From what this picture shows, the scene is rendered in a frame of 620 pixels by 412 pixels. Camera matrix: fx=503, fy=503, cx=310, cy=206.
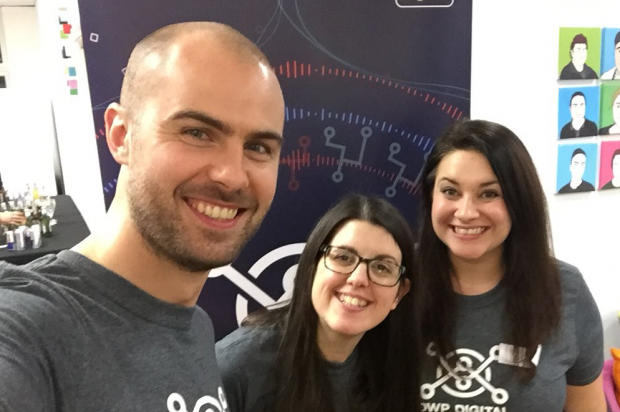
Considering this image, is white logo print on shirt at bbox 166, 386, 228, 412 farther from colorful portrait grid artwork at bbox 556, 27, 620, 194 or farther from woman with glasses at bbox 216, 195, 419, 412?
colorful portrait grid artwork at bbox 556, 27, 620, 194

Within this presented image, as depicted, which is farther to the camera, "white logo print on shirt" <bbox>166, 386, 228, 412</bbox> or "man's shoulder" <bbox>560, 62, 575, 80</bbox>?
Answer: "man's shoulder" <bbox>560, 62, 575, 80</bbox>

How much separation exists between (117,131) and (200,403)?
1.55 ft

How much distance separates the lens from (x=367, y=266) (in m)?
1.27

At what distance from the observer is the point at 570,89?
7.19 ft

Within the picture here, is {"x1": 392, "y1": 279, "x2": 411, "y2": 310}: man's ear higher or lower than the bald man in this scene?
lower

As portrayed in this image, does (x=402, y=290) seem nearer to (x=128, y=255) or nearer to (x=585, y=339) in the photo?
(x=585, y=339)

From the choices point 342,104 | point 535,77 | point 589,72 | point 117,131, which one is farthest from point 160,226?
point 589,72

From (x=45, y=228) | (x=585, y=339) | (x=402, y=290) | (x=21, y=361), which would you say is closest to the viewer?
(x=21, y=361)

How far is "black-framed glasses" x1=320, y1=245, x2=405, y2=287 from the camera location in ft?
4.16

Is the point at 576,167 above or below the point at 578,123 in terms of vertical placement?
below

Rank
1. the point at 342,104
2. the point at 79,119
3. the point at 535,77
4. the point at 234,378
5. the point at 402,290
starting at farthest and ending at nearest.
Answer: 1. the point at 79,119
2. the point at 535,77
3. the point at 342,104
4. the point at 402,290
5. the point at 234,378

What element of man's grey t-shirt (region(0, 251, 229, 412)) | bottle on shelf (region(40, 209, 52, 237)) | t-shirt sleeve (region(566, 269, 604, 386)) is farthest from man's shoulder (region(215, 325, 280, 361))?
bottle on shelf (region(40, 209, 52, 237))

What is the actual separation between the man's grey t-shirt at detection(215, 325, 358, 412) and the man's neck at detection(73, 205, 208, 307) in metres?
0.46

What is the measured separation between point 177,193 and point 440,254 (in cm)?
98
